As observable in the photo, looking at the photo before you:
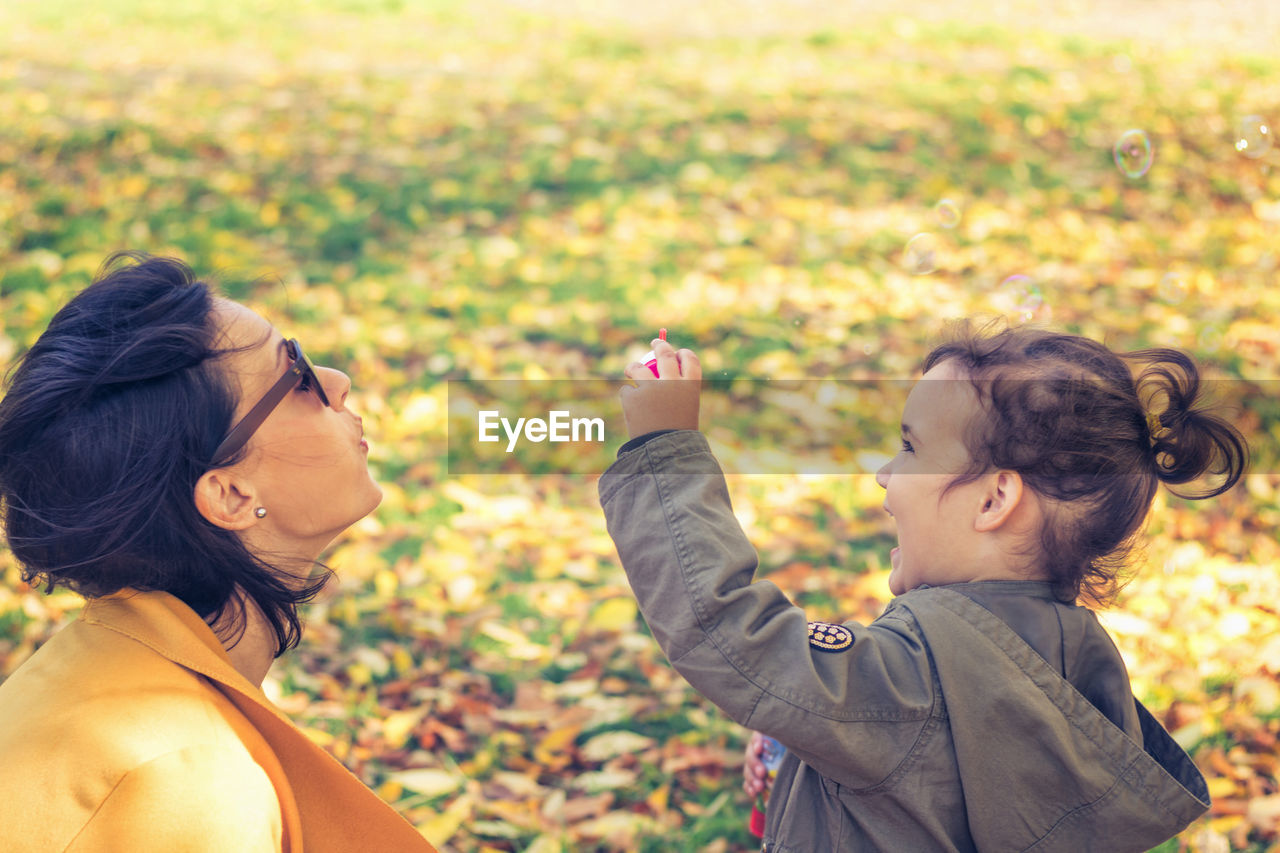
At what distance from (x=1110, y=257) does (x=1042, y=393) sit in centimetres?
491

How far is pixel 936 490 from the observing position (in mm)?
1703

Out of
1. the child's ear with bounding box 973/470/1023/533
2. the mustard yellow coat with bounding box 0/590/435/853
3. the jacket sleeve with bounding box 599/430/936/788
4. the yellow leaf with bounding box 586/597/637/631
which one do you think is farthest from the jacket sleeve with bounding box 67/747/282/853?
the yellow leaf with bounding box 586/597/637/631

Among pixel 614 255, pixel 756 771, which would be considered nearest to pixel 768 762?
pixel 756 771

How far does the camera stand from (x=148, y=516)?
1.61 m

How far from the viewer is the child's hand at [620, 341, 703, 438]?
5.56 feet

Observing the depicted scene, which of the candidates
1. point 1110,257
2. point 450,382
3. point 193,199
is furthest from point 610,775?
point 193,199

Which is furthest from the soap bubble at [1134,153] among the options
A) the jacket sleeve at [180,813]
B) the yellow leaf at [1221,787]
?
the jacket sleeve at [180,813]

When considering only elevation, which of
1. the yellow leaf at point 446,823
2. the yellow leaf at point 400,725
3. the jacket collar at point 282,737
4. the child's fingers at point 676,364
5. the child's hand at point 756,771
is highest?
the child's fingers at point 676,364

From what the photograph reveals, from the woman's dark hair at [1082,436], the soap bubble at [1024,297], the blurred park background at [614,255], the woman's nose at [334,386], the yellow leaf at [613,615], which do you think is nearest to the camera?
the woman's dark hair at [1082,436]

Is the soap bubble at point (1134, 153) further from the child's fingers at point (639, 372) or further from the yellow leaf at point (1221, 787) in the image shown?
the child's fingers at point (639, 372)

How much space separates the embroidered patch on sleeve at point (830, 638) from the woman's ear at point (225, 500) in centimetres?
95

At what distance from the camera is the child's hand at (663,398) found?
170 cm

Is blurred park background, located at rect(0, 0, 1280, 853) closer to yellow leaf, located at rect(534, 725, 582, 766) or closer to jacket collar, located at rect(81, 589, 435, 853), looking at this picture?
yellow leaf, located at rect(534, 725, 582, 766)

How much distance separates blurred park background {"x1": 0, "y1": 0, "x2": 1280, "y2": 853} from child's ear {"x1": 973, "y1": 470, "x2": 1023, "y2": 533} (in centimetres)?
70
